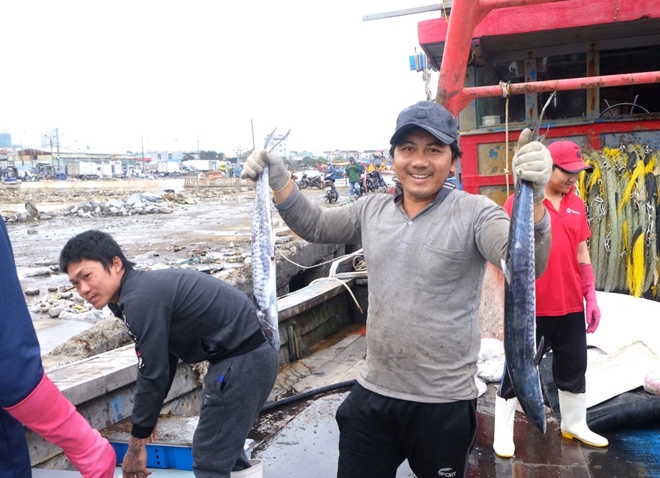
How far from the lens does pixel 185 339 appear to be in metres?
2.73

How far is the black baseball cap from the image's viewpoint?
2.06 metres

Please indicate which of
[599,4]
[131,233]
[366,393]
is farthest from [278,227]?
[366,393]

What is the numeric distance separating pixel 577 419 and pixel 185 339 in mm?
2438

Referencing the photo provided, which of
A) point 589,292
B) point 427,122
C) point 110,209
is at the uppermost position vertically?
point 427,122

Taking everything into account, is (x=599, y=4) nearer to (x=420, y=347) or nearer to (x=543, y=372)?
(x=543, y=372)

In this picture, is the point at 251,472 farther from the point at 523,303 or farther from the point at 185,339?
the point at 523,303

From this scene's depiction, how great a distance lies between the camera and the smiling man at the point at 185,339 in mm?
2502

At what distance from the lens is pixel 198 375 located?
5.11 meters

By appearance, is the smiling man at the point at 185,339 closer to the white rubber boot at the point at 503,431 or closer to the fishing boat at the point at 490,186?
the fishing boat at the point at 490,186

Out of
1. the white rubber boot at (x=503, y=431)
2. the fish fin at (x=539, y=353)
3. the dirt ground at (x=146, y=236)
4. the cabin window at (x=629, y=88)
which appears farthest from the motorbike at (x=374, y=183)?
the fish fin at (x=539, y=353)

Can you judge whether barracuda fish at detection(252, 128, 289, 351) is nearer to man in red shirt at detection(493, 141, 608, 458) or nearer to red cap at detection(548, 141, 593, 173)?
man in red shirt at detection(493, 141, 608, 458)

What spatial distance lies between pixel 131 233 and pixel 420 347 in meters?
15.5

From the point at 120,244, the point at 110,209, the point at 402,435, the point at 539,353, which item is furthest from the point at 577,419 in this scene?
the point at 110,209

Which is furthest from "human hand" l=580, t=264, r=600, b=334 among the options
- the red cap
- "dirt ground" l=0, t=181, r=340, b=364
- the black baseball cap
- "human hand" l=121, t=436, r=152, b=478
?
"dirt ground" l=0, t=181, r=340, b=364
